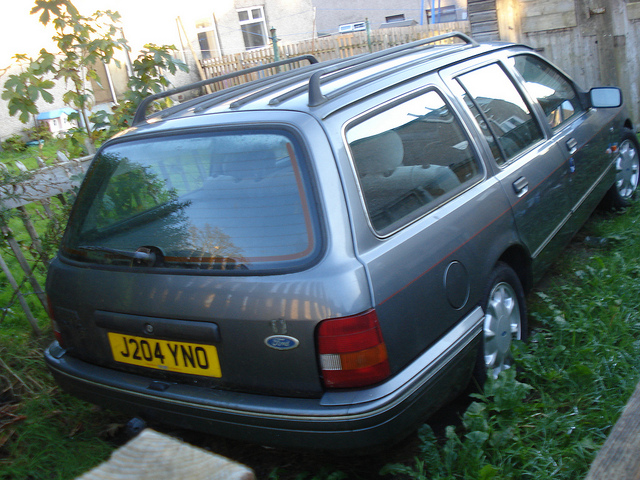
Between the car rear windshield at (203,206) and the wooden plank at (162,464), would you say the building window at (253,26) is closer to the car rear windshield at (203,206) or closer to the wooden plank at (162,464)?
the car rear windshield at (203,206)

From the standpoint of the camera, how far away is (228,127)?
8.09 ft

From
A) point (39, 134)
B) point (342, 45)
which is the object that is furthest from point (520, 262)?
point (342, 45)

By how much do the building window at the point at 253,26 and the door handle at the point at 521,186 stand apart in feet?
63.3

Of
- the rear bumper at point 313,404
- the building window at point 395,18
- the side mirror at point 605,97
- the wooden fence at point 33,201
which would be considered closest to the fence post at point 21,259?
the wooden fence at point 33,201

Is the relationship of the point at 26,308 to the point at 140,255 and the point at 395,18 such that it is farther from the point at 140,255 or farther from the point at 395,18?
the point at 395,18

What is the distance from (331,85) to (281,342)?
122 cm

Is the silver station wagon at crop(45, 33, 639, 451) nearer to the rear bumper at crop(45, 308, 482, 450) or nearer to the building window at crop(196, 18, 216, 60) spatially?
the rear bumper at crop(45, 308, 482, 450)

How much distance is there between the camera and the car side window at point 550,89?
13.0 ft

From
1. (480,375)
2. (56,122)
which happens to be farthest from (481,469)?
(56,122)

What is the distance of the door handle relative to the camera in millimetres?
3211

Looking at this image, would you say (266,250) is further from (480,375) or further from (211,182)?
(480,375)

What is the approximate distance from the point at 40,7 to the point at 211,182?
321cm

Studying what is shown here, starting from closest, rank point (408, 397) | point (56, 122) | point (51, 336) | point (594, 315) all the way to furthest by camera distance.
→ point (408, 397) < point (594, 315) < point (51, 336) < point (56, 122)

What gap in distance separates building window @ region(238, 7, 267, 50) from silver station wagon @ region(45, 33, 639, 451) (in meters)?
19.2
